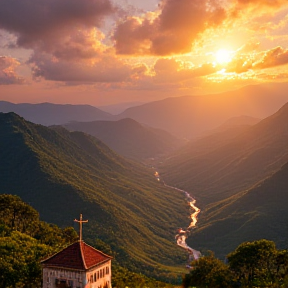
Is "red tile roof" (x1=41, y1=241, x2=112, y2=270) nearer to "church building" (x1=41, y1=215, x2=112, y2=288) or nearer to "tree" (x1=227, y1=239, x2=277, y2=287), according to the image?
"church building" (x1=41, y1=215, x2=112, y2=288)

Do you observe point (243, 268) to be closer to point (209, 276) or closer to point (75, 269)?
point (209, 276)

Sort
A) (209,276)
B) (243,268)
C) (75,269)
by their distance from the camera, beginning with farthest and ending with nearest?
(243,268), (209,276), (75,269)

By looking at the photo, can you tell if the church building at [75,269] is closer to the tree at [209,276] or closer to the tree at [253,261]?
the tree at [209,276]

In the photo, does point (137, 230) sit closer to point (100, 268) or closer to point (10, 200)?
point (10, 200)

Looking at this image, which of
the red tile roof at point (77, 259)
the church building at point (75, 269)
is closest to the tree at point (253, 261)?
the church building at point (75, 269)

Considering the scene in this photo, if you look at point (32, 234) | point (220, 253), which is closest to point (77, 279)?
point (32, 234)

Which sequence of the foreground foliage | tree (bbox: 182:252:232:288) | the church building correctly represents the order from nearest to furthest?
the church building < tree (bbox: 182:252:232:288) < the foreground foliage

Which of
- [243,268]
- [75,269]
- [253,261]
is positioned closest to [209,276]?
[243,268]

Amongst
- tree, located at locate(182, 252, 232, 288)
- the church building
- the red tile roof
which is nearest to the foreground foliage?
tree, located at locate(182, 252, 232, 288)
